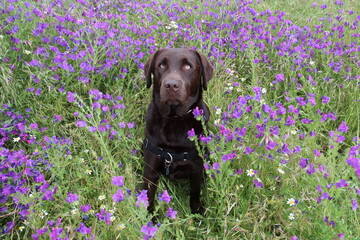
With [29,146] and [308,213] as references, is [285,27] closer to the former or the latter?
[308,213]

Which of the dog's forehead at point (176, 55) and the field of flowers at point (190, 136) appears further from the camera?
the dog's forehead at point (176, 55)

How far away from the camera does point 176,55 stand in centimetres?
243

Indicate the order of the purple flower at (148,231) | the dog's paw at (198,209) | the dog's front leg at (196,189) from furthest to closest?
the dog's paw at (198,209) < the dog's front leg at (196,189) < the purple flower at (148,231)

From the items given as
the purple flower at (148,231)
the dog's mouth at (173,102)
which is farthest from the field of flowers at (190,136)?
the dog's mouth at (173,102)

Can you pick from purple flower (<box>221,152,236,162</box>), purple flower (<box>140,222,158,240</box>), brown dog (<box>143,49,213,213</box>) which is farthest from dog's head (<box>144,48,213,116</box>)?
purple flower (<box>140,222,158,240</box>)

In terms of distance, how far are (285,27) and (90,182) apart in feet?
10.1

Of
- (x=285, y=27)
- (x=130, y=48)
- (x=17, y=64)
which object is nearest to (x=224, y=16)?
(x=285, y=27)

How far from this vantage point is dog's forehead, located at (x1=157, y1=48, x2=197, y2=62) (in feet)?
A: 7.94

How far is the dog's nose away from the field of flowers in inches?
14.4

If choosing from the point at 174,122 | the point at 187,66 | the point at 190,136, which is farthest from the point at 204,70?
the point at 190,136

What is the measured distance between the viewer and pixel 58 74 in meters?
3.20

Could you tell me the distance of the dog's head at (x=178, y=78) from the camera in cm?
226

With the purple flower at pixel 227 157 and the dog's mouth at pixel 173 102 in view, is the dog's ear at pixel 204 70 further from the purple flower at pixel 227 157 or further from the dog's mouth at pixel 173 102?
the purple flower at pixel 227 157

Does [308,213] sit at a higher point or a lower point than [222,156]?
lower
